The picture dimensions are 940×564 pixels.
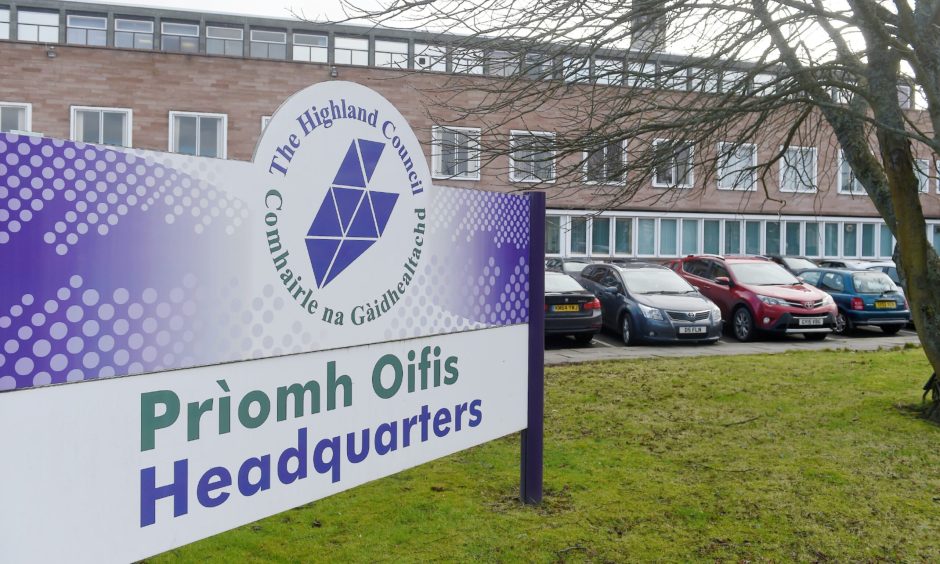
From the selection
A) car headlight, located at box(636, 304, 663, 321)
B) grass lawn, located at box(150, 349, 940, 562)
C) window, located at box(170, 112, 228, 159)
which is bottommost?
grass lawn, located at box(150, 349, 940, 562)

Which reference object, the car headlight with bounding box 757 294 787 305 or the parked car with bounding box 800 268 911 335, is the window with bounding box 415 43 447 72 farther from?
the parked car with bounding box 800 268 911 335

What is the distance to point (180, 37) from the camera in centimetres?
2877

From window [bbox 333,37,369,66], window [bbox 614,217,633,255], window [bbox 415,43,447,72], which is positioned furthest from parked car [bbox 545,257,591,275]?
window [bbox 333,37,369,66]

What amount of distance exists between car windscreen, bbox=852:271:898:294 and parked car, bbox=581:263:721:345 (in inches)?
181

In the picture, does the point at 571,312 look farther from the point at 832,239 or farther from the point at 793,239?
the point at 832,239

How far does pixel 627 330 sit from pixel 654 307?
680 mm

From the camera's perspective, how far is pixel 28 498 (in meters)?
2.61

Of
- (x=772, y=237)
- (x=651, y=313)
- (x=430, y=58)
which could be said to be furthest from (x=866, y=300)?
(x=772, y=237)

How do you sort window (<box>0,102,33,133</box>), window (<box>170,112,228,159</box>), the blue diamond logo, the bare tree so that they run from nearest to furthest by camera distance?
the blue diamond logo < the bare tree < window (<box>0,102,33,133</box>) < window (<box>170,112,228,159</box>)

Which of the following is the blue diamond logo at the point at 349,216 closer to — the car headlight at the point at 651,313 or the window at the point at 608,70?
the window at the point at 608,70

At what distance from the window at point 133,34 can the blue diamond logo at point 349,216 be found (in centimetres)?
2738

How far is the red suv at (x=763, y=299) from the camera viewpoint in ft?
53.3

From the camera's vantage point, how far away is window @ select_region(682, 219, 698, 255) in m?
34.3

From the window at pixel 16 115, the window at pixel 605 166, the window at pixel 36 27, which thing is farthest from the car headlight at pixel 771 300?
the window at pixel 36 27
